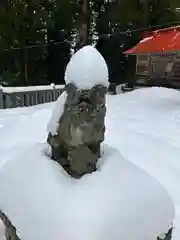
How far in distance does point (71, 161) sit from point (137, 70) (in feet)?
46.7

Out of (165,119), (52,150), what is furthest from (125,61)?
(52,150)

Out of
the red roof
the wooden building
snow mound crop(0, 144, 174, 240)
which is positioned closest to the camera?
snow mound crop(0, 144, 174, 240)

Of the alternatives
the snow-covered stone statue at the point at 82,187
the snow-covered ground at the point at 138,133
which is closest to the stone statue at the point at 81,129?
the snow-covered stone statue at the point at 82,187

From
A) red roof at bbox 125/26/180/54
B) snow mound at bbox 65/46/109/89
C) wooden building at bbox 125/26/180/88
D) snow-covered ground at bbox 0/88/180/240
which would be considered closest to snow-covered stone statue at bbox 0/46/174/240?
snow mound at bbox 65/46/109/89

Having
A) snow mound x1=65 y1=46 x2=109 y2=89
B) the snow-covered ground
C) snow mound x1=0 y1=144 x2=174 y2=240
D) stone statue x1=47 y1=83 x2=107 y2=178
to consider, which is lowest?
the snow-covered ground

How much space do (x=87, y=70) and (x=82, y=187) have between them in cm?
56

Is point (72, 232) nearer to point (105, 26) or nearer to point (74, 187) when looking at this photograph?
point (74, 187)

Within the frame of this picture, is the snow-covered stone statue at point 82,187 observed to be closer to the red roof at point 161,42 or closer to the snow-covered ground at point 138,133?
the snow-covered ground at point 138,133

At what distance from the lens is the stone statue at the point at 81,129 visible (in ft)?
6.59

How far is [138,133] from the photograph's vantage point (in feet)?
22.6

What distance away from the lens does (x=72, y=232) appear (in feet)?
6.02

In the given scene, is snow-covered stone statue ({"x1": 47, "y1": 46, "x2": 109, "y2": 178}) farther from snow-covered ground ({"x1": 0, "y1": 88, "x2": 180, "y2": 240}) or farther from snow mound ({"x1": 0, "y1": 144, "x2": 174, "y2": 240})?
snow-covered ground ({"x1": 0, "y1": 88, "x2": 180, "y2": 240})

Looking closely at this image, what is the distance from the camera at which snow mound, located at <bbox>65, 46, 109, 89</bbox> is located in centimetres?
201

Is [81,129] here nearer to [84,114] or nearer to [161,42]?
[84,114]
